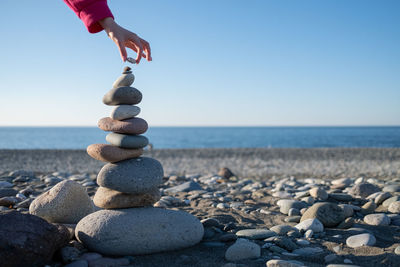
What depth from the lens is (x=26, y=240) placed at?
2.82 meters

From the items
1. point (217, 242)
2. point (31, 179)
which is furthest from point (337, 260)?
point (31, 179)

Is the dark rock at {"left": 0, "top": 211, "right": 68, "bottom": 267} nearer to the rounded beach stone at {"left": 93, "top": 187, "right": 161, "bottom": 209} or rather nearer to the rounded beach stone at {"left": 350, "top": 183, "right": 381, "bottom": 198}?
the rounded beach stone at {"left": 93, "top": 187, "right": 161, "bottom": 209}

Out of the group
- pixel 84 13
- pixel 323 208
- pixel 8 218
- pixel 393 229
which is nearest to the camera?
pixel 84 13

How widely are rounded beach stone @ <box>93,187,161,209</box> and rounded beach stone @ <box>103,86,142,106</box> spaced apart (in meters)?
1.06

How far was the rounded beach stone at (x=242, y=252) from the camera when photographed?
3170 mm

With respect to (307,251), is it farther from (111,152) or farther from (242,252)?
(111,152)

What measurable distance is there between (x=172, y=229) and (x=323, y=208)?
2.28m

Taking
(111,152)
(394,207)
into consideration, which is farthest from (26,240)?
(394,207)

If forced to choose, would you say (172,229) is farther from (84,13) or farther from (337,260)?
(84,13)

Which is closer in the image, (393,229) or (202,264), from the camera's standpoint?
(202,264)

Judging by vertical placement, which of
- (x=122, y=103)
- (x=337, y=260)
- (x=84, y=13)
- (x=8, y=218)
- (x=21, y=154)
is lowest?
(x=21, y=154)

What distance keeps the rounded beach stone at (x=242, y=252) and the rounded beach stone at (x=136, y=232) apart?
1.73 feet

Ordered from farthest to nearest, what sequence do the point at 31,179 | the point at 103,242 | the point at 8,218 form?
the point at 31,179, the point at 103,242, the point at 8,218

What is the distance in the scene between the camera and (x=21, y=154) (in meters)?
19.2
